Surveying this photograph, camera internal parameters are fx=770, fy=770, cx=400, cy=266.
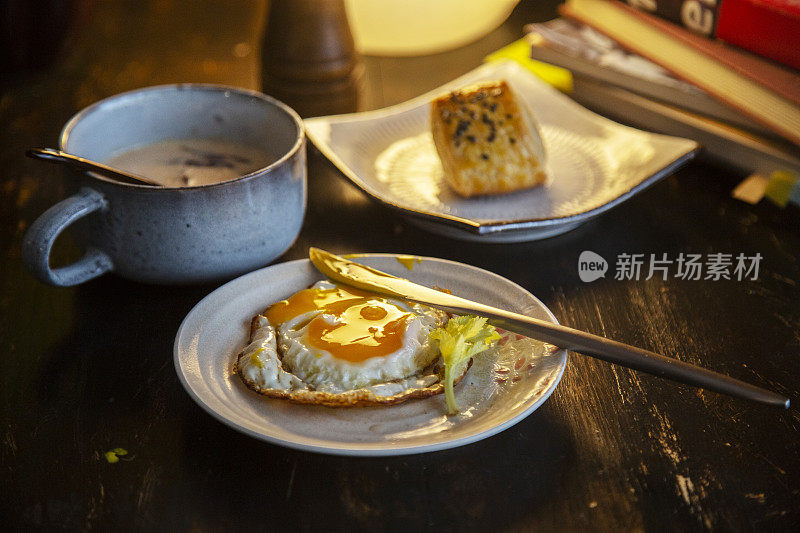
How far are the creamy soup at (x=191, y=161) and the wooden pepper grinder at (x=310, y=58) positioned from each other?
32 centimetres

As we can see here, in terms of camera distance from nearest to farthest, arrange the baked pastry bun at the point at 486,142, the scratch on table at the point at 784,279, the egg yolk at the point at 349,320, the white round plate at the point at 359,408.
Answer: the white round plate at the point at 359,408
the egg yolk at the point at 349,320
the scratch on table at the point at 784,279
the baked pastry bun at the point at 486,142

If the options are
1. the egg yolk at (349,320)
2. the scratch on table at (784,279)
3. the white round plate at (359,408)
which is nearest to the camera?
the white round plate at (359,408)

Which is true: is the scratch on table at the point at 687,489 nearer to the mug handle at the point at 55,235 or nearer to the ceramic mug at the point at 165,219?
the ceramic mug at the point at 165,219

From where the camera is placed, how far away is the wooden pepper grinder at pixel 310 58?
1383 millimetres

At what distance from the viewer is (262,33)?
1.45m

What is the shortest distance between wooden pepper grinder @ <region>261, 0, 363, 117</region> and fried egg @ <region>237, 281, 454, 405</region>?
0.67 m

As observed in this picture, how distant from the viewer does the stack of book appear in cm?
126

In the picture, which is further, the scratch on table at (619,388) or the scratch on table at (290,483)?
the scratch on table at (619,388)

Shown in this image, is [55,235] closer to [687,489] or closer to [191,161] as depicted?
[191,161]

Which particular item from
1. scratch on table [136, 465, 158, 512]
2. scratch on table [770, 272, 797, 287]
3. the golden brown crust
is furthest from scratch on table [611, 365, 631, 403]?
scratch on table [136, 465, 158, 512]

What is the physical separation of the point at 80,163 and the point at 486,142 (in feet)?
1.91

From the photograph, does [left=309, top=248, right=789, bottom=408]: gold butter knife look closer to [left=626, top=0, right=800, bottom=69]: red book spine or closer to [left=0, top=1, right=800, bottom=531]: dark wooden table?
[left=0, top=1, right=800, bottom=531]: dark wooden table

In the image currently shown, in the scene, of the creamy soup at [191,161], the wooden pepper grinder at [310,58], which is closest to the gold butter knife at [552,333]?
the creamy soup at [191,161]

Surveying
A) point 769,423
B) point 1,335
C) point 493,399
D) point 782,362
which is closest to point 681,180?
point 782,362
